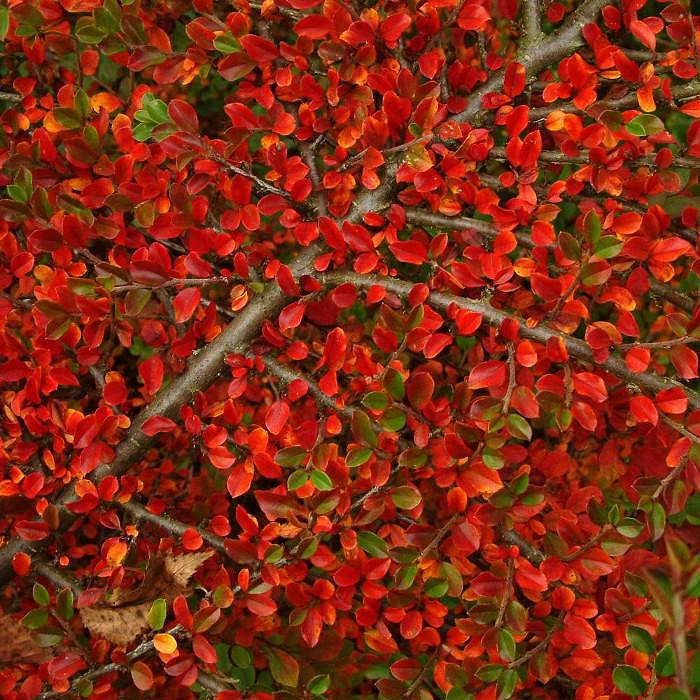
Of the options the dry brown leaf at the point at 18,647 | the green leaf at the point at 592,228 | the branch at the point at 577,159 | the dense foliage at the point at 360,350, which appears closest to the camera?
the green leaf at the point at 592,228

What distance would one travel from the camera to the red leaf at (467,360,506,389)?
1402 mm

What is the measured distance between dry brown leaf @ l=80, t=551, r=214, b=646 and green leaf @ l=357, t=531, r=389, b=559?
37 centimetres

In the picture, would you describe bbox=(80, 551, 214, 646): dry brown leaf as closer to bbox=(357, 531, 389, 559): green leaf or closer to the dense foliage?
the dense foliage

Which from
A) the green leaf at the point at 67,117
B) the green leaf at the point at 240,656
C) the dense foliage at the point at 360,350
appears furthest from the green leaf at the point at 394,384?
the green leaf at the point at 67,117

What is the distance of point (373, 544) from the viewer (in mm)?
1494

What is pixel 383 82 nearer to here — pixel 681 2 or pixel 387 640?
pixel 681 2

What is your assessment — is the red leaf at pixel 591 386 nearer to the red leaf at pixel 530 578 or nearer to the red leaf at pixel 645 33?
the red leaf at pixel 530 578

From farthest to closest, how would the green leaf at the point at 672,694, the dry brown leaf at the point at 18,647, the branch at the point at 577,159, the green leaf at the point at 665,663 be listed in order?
the dry brown leaf at the point at 18,647 < the branch at the point at 577,159 < the green leaf at the point at 665,663 < the green leaf at the point at 672,694

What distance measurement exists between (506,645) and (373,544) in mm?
342

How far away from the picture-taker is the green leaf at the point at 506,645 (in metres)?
1.36

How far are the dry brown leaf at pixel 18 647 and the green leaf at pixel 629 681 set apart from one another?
1.31 metres

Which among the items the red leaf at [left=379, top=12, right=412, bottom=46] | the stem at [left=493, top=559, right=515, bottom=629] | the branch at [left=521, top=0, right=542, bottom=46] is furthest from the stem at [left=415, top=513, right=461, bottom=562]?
the branch at [left=521, top=0, right=542, bottom=46]

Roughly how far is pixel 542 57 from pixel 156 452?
5.52 feet

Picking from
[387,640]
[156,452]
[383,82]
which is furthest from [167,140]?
[387,640]
